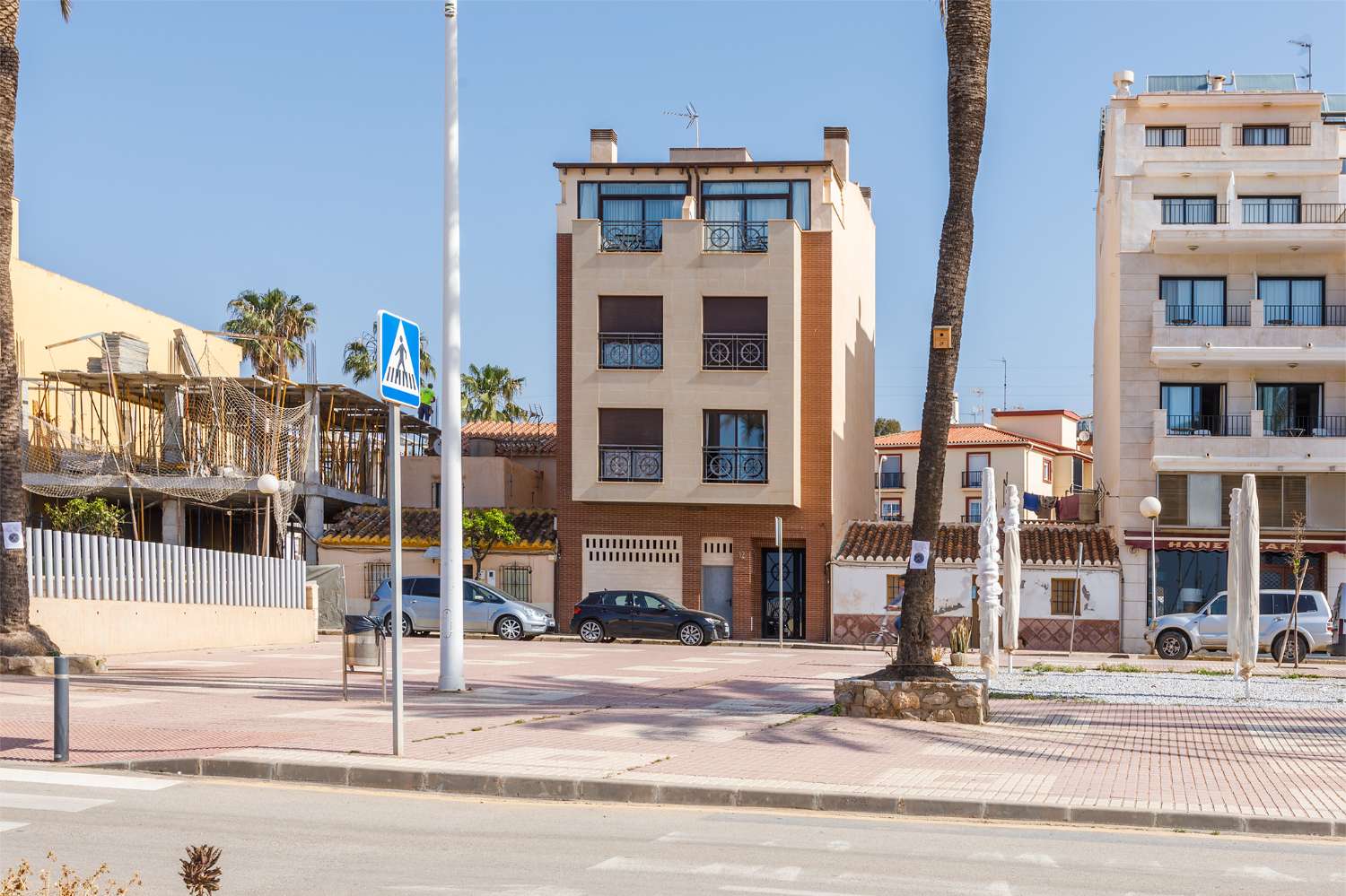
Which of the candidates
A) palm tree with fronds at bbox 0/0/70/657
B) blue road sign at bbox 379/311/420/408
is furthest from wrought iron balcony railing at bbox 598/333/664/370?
blue road sign at bbox 379/311/420/408

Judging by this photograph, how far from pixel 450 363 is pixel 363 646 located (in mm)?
3464

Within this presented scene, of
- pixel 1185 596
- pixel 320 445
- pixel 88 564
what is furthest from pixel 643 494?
pixel 88 564

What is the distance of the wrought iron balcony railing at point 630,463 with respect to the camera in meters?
43.1

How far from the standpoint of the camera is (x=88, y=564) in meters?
24.6

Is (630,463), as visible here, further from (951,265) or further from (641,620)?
(951,265)

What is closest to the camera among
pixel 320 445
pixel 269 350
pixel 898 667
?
pixel 898 667

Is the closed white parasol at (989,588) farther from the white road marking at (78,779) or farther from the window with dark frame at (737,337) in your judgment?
the window with dark frame at (737,337)

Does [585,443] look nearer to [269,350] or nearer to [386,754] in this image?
[269,350]

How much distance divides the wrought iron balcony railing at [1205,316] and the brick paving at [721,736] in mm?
25475

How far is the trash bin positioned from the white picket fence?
21.1ft

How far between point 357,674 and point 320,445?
26.7m

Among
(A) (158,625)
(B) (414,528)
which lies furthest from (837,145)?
(A) (158,625)

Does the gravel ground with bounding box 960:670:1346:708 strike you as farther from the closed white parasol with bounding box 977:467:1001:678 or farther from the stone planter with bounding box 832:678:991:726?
the stone planter with bounding box 832:678:991:726

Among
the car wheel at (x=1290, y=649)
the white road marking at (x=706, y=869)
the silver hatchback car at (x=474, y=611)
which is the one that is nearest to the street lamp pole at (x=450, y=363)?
the white road marking at (x=706, y=869)
